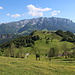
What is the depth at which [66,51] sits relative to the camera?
146 m

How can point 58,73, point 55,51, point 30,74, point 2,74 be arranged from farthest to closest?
1. point 55,51
2. point 58,73
3. point 30,74
4. point 2,74

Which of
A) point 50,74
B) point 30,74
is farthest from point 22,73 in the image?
point 50,74

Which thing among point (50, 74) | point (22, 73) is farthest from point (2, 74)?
point (50, 74)

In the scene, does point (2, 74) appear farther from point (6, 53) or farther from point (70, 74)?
point (6, 53)

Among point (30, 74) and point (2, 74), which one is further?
point (30, 74)

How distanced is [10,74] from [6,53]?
4738 inches

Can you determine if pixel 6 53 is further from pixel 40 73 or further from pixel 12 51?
pixel 40 73

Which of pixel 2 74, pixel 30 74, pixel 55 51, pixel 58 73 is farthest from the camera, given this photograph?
pixel 55 51

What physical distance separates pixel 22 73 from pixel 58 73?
1020 centimetres

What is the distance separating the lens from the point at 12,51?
490 feet

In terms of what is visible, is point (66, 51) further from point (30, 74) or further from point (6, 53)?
point (30, 74)

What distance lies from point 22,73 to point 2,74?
198 inches

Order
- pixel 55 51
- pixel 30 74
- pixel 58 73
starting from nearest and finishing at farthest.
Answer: pixel 30 74
pixel 58 73
pixel 55 51

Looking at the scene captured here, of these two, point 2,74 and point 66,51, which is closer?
point 2,74
